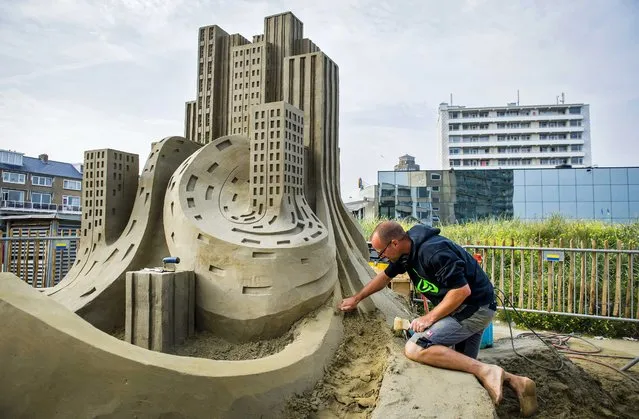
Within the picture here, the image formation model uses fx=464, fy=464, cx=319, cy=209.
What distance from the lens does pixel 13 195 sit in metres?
26.4

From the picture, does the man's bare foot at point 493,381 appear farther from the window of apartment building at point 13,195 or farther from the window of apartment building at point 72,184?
the window of apartment building at point 72,184

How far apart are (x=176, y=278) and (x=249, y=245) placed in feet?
2.18

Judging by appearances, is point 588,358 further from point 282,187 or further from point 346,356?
point 282,187

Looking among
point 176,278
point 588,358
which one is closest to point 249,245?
point 176,278

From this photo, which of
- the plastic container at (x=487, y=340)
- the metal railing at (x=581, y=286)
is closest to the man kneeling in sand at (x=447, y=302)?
the plastic container at (x=487, y=340)

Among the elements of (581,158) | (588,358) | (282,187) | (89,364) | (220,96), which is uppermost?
(581,158)

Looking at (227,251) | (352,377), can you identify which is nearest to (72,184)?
(227,251)

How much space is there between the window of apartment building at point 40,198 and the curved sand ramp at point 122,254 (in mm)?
25842

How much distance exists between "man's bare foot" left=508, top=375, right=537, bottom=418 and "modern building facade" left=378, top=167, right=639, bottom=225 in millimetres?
24680

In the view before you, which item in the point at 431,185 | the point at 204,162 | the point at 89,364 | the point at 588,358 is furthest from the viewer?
the point at 431,185

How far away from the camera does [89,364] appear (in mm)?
2475

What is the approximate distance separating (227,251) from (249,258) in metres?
0.22

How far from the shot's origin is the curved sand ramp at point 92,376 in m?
2.35

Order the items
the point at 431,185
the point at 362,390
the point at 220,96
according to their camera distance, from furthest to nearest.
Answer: the point at 431,185
the point at 220,96
the point at 362,390
